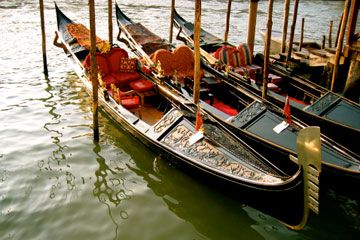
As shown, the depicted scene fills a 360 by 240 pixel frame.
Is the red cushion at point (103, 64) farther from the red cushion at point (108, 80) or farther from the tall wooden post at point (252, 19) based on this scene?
the tall wooden post at point (252, 19)

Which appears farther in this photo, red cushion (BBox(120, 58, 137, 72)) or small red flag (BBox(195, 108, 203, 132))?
red cushion (BBox(120, 58, 137, 72))

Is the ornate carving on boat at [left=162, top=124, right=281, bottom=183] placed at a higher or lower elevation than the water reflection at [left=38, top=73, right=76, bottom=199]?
higher

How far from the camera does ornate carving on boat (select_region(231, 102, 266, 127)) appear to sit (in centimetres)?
502

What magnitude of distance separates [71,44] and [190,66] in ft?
9.77

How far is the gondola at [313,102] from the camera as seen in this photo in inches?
206

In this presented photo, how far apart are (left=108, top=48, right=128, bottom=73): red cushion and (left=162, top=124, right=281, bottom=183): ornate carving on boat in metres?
2.75

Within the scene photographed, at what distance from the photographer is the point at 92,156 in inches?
205

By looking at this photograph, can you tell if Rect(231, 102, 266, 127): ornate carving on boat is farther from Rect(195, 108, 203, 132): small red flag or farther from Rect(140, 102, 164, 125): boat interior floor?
Rect(140, 102, 164, 125): boat interior floor

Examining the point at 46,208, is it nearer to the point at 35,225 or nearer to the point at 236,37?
the point at 35,225

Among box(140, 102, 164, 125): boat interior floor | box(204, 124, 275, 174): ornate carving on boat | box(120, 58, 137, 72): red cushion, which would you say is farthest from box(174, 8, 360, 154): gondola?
box(204, 124, 275, 174): ornate carving on boat

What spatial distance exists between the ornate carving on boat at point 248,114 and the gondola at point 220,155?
0.44 metres

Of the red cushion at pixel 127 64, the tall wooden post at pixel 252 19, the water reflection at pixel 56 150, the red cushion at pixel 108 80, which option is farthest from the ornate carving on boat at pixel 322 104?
the water reflection at pixel 56 150

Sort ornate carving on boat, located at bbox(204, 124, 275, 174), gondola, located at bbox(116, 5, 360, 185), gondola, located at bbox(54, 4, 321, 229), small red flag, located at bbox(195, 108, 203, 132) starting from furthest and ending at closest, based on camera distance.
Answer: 1. small red flag, located at bbox(195, 108, 203, 132)
2. gondola, located at bbox(116, 5, 360, 185)
3. ornate carving on boat, located at bbox(204, 124, 275, 174)
4. gondola, located at bbox(54, 4, 321, 229)

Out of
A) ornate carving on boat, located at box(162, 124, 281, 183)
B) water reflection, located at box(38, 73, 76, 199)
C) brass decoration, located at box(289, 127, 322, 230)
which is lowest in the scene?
A: water reflection, located at box(38, 73, 76, 199)
